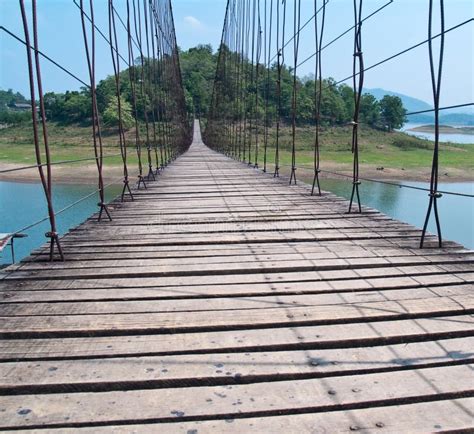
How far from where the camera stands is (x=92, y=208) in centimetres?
1569

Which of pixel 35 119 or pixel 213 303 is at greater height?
pixel 35 119

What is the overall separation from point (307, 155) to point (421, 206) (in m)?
14.4

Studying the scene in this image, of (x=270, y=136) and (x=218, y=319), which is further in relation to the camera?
(x=270, y=136)

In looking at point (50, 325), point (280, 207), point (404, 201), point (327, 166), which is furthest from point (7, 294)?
point (327, 166)

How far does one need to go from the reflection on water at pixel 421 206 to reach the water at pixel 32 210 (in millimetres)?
8347

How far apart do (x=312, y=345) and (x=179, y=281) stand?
0.60 meters

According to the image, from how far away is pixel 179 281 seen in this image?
159 cm

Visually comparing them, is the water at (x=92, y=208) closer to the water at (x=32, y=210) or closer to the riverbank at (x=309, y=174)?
the water at (x=32, y=210)

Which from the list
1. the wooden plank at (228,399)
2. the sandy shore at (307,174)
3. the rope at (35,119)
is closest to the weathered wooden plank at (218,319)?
the wooden plank at (228,399)

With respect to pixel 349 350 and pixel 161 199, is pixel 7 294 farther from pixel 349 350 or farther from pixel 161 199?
pixel 161 199

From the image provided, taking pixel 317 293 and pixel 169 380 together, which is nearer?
pixel 169 380

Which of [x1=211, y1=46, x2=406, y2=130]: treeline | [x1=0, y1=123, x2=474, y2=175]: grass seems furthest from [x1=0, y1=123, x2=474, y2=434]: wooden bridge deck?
[x1=0, y1=123, x2=474, y2=175]: grass

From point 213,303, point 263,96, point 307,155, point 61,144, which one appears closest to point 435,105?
point 213,303

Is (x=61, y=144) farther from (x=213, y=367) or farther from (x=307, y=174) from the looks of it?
(x=213, y=367)
